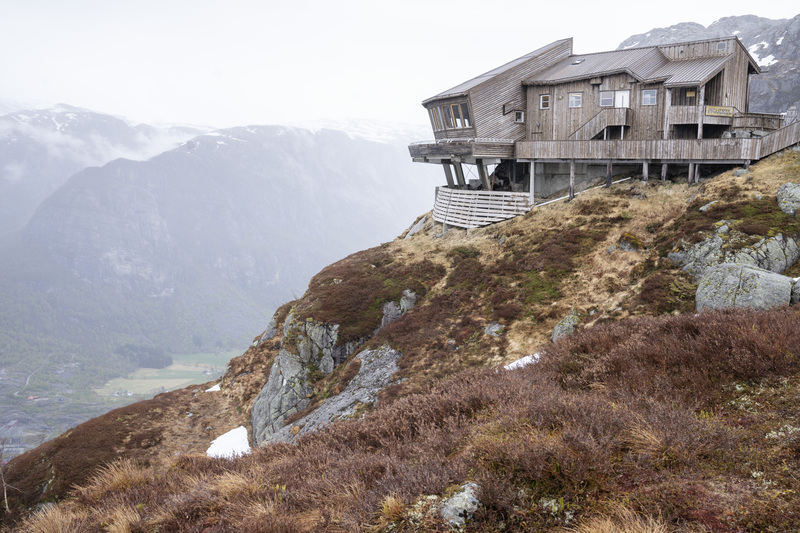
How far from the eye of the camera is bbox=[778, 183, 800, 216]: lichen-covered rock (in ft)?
64.9

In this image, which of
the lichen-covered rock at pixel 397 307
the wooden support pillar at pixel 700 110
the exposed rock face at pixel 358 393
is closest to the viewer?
the exposed rock face at pixel 358 393

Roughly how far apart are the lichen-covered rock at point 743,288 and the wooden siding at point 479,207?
1888 centimetres

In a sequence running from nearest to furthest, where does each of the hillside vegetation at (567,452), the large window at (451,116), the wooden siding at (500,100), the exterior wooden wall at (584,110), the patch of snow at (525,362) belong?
the hillside vegetation at (567,452) < the patch of snow at (525,362) < the exterior wooden wall at (584,110) < the wooden siding at (500,100) < the large window at (451,116)

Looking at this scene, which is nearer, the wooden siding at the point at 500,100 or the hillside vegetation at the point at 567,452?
the hillside vegetation at the point at 567,452

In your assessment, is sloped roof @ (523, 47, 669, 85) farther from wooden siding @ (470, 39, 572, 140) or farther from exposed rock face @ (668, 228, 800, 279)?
exposed rock face @ (668, 228, 800, 279)

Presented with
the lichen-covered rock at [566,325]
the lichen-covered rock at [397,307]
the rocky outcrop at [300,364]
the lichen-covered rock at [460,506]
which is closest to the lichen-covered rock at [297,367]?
the rocky outcrop at [300,364]

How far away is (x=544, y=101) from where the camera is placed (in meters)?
37.6

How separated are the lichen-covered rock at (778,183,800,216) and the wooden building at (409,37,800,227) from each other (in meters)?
4.94

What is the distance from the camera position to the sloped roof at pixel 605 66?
33031mm

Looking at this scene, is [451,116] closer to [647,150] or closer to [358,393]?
[647,150]

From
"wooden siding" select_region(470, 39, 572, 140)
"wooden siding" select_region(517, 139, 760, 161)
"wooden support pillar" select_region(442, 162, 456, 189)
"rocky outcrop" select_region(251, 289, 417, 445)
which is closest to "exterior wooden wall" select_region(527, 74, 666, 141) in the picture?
"wooden siding" select_region(470, 39, 572, 140)

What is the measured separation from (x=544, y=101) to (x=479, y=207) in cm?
1071

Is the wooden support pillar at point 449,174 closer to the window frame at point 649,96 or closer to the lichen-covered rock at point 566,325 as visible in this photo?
the window frame at point 649,96

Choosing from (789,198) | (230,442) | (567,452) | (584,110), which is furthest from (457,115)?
(567,452)
